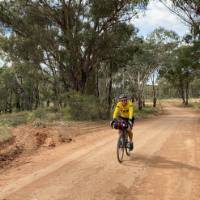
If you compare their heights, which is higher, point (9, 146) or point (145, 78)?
point (145, 78)

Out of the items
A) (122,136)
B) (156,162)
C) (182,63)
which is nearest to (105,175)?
(122,136)

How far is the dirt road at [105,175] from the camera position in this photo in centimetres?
785

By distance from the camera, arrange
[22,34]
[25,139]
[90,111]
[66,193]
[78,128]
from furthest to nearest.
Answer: [22,34] < [90,111] < [78,128] < [25,139] < [66,193]

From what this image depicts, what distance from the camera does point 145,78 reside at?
2215 inches

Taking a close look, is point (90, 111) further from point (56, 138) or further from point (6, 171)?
point (6, 171)

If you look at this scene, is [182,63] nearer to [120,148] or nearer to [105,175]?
Answer: [120,148]

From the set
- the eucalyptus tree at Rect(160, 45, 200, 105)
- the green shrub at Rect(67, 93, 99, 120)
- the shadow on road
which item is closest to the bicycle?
the shadow on road

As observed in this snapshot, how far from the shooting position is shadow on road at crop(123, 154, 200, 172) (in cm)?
1070

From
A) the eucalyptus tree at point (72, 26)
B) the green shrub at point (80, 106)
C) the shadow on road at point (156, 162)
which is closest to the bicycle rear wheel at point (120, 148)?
the shadow on road at point (156, 162)

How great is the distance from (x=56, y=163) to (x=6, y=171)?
4.69ft

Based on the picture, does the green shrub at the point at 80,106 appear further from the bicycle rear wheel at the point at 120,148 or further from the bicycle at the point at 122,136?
the bicycle rear wheel at the point at 120,148

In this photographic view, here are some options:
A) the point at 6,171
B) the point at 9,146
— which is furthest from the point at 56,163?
the point at 9,146

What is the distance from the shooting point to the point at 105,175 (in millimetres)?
9461

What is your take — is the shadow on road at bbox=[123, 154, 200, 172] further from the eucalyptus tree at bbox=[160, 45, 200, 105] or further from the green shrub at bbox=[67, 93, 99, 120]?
the eucalyptus tree at bbox=[160, 45, 200, 105]
